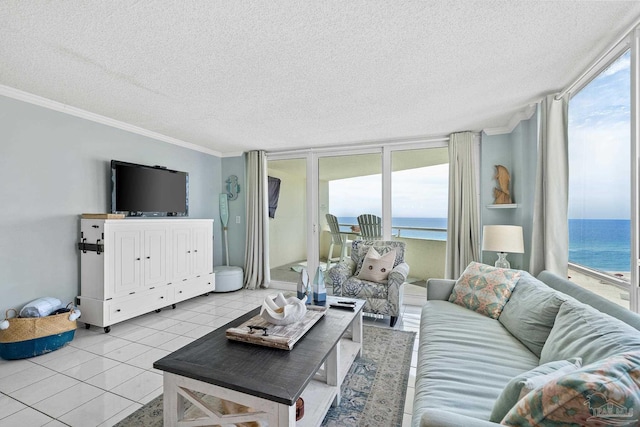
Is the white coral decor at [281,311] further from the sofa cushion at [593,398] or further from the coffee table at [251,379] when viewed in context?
the sofa cushion at [593,398]

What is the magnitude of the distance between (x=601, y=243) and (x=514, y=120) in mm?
1744

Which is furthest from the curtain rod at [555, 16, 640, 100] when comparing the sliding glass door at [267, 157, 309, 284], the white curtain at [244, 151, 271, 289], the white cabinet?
the white cabinet

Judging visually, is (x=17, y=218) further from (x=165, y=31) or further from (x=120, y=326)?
(x=165, y=31)

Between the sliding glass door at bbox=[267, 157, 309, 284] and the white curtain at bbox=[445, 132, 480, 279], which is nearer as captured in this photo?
the white curtain at bbox=[445, 132, 480, 279]

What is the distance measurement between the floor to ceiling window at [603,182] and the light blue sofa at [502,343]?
346 mm

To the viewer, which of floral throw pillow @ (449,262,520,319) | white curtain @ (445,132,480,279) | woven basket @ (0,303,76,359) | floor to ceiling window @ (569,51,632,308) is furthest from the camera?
white curtain @ (445,132,480,279)

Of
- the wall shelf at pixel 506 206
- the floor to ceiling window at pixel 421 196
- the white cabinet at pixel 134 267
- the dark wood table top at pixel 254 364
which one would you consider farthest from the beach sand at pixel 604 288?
the white cabinet at pixel 134 267

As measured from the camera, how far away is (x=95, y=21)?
1.66m

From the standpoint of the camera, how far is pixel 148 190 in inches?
146

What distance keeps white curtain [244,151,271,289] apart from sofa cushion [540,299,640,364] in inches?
158

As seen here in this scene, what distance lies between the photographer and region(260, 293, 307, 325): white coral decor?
1779 mm

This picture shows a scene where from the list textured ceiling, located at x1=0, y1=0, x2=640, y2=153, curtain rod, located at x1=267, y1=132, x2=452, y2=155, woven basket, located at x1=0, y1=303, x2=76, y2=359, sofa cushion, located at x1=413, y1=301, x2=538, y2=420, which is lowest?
woven basket, located at x1=0, y1=303, x2=76, y2=359

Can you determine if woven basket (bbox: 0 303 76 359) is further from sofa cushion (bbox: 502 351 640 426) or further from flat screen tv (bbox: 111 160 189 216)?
sofa cushion (bbox: 502 351 640 426)

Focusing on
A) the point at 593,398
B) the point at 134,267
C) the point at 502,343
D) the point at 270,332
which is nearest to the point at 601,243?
the point at 502,343
